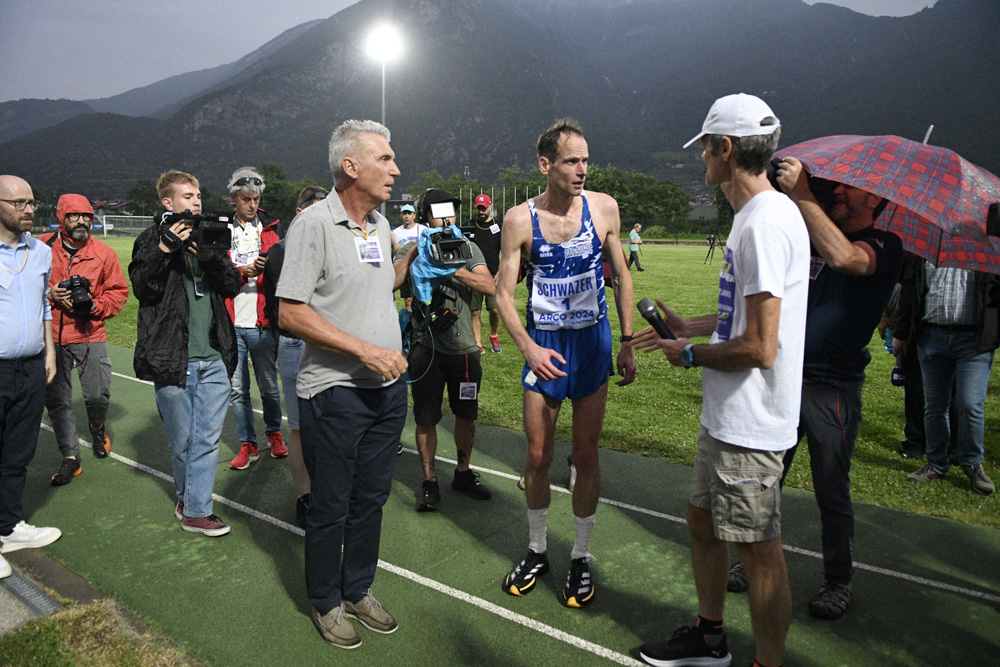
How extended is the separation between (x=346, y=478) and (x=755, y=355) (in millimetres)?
1950

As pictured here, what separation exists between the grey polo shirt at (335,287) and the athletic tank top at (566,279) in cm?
85

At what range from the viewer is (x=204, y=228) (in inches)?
153

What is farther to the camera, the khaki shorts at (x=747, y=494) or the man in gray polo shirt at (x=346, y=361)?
the man in gray polo shirt at (x=346, y=361)

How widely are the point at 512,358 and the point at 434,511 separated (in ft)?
19.3

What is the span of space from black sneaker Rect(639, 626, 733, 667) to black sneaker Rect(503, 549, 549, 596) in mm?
796

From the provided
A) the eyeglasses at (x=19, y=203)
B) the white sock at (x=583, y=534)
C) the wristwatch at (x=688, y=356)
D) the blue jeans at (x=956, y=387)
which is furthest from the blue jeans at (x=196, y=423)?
the blue jeans at (x=956, y=387)

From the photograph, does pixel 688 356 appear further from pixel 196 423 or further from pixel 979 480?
pixel 979 480

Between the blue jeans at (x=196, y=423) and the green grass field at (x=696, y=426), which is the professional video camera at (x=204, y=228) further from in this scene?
the green grass field at (x=696, y=426)

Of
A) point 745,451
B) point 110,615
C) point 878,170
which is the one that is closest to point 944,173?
point 878,170

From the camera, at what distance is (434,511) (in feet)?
15.2

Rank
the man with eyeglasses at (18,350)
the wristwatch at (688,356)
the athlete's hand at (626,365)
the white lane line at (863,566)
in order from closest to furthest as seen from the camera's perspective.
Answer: the wristwatch at (688,356), the white lane line at (863,566), the athlete's hand at (626,365), the man with eyeglasses at (18,350)

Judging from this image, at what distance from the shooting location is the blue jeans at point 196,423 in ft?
13.7

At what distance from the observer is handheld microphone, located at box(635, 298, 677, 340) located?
253cm

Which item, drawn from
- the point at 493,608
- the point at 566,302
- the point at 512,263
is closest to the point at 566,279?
the point at 566,302
